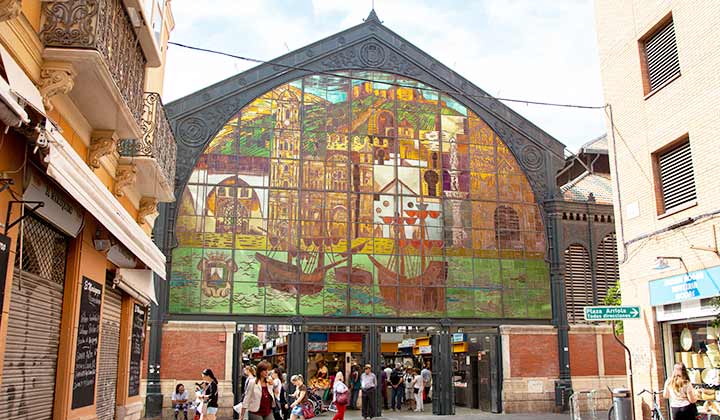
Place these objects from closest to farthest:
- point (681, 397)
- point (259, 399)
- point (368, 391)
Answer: point (259, 399) → point (681, 397) → point (368, 391)

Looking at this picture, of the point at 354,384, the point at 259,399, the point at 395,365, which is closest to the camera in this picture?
the point at 259,399

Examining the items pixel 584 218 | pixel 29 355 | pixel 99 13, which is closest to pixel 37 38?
pixel 99 13

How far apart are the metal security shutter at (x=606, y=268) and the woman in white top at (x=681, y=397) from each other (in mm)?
14229

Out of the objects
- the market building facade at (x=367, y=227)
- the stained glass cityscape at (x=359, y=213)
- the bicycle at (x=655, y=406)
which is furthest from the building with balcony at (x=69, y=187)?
the stained glass cityscape at (x=359, y=213)

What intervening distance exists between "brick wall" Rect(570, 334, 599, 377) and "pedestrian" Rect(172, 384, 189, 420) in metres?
13.8

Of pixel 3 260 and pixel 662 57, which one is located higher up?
pixel 662 57

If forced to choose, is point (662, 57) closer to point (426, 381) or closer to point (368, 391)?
point (368, 391)

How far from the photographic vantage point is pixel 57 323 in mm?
8555

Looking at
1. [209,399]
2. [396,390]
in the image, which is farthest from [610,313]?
[396,390]

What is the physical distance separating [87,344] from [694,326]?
37.7 ft

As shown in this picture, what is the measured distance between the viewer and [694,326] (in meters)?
13.8

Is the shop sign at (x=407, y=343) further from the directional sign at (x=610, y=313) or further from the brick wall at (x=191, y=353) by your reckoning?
the directional sign at (x=610, y=313)

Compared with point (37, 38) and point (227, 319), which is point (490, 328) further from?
point (37, 38)

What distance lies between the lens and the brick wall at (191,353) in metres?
22.0
